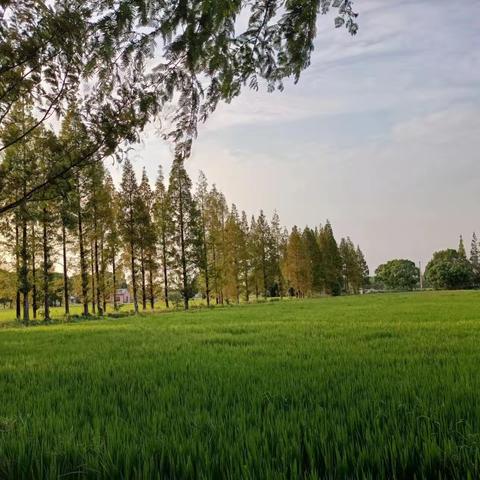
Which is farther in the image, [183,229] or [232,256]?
[232,256]

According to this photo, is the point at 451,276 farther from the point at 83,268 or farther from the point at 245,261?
the point at 83,268

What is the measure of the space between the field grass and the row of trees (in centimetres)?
9678

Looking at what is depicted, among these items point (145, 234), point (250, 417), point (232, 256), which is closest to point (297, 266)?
point (232, 256)

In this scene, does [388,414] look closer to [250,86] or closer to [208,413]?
[208,413]

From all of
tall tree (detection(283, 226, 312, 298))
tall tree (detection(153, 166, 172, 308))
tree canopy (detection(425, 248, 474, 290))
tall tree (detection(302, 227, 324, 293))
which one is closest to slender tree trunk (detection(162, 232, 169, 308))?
tall tree (detection(153, 166, 172, 308))

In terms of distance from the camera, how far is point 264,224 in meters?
70.8

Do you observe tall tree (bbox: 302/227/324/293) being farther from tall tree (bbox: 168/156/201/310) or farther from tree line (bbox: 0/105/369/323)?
tall tree (bbox: 168/156/201/310)

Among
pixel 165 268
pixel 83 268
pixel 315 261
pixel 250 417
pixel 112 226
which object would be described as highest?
pixel 112 226

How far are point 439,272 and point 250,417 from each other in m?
103

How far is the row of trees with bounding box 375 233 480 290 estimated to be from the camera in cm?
9538

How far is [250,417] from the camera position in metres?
3.70

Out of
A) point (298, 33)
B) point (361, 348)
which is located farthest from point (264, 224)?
point (298, 33)

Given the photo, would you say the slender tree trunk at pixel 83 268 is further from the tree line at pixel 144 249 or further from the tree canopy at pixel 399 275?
the tree canopy at pixel 399 275

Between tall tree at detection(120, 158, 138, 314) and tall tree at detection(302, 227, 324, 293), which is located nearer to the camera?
tall tree at detection(120, 158, 138, 314)
